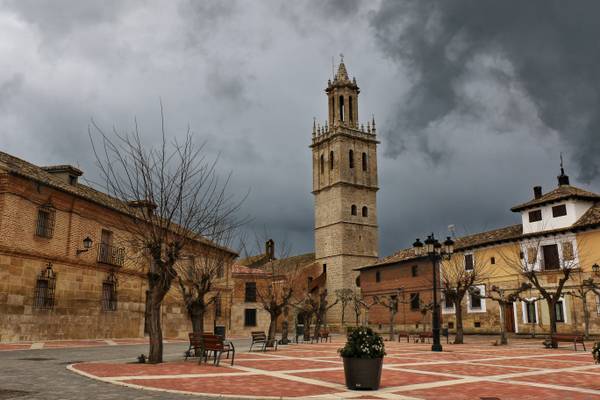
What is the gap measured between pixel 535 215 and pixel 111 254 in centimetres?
2690

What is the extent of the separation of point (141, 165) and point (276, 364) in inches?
267

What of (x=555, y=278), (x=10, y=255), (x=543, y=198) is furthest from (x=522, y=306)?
(x=10, y=255)

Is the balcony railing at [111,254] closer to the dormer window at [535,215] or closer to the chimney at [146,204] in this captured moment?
the chimney at [146,204]

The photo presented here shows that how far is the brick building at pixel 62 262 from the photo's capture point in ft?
65.8

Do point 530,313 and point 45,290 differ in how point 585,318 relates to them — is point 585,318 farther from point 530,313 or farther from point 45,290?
point 45,290

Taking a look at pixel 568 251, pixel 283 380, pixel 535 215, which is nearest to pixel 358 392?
pixel 283 380

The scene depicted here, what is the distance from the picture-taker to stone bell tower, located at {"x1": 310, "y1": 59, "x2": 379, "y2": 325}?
201ft

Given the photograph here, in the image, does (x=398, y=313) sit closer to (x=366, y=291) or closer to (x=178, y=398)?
(x=366, y=291)

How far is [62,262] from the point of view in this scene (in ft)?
74.9

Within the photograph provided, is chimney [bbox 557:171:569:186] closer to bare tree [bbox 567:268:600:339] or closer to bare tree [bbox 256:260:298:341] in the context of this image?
bare tree [bbox 567:268:600:339]

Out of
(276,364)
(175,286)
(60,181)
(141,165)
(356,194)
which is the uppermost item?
(356,194)

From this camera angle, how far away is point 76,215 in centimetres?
2388

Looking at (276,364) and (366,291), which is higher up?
(366,291)

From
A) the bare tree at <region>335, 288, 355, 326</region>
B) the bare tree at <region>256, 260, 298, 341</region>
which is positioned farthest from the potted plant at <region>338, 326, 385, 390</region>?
the bare tree at <region>335, 288, 355, 326</region>
